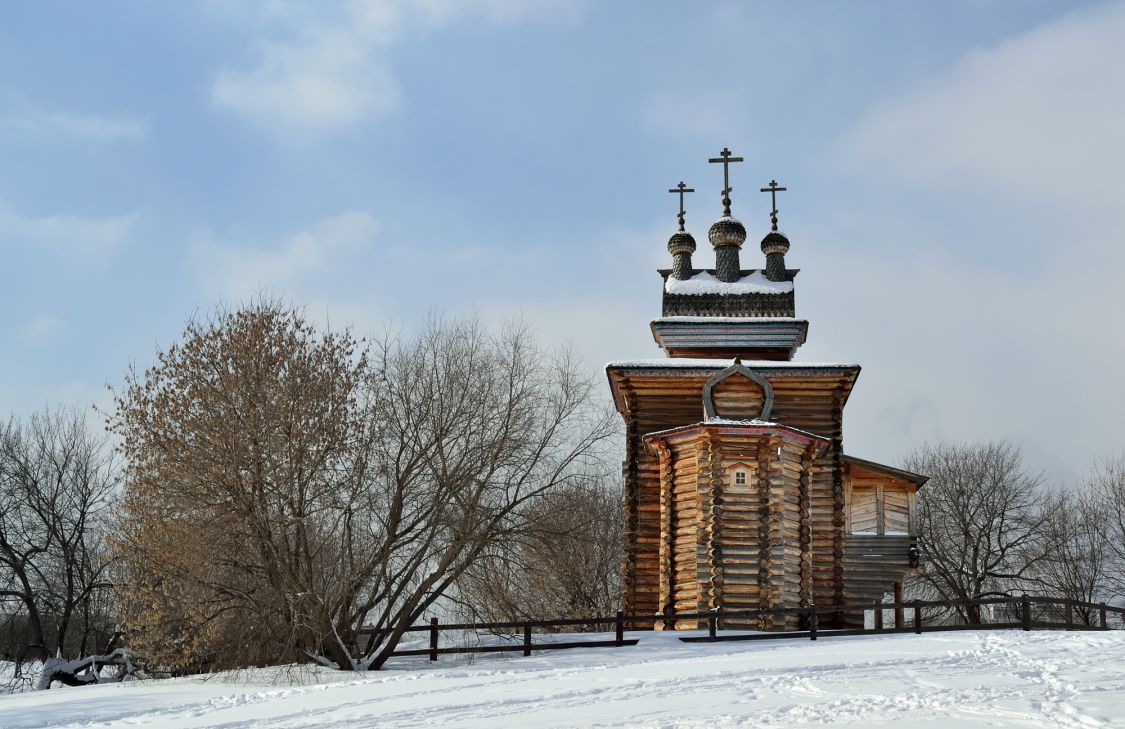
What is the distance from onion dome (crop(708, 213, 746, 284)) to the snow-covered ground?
48.8 ft

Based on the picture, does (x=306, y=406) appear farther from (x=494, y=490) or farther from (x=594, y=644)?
(x=594, y=644)

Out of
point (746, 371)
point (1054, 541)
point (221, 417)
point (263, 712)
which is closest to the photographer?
point (263, 712)

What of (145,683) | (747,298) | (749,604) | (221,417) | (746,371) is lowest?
(145,683)

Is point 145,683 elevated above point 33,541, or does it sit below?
below

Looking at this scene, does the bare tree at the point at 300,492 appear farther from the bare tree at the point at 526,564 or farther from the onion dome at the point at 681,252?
the onion dome at the point at 681,252

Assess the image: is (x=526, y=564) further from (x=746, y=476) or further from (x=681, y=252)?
(x=681, y=252)

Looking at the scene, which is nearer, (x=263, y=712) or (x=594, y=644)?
(x=263, y=712)

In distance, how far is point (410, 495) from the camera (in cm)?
2284

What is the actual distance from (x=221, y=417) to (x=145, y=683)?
226 inches

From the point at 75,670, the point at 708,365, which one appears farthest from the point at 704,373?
the point at 75,670

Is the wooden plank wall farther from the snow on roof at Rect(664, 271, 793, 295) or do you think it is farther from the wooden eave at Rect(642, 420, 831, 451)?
the snow on roof at Rect(664, 271, 793, 295)

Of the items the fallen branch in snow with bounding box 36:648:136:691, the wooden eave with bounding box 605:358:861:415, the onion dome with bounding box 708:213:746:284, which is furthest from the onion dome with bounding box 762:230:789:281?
the fallen branch in snow with bounding box 36:648:136:691

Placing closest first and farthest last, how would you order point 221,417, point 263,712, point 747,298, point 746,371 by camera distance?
point 263,712
point 221,417
point 746,371
point 747,298

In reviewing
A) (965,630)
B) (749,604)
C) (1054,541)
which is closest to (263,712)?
(749,604)
